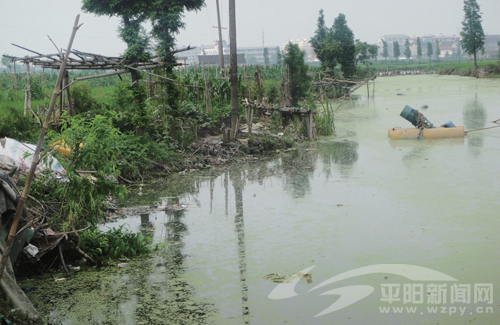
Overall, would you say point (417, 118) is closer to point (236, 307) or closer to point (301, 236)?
point (301, 236)

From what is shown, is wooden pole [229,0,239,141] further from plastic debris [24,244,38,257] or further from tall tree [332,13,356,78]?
tall tree [332,13,356,78]

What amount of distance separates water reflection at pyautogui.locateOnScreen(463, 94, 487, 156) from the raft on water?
10.6 inches

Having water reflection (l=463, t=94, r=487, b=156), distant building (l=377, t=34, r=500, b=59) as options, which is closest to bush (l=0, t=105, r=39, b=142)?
water reflection (l=463, t=94, r=487, b=156)

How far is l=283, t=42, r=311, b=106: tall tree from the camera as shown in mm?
13070

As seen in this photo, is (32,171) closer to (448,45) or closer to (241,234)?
(241,234)

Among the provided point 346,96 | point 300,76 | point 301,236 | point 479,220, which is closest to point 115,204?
point 301,236

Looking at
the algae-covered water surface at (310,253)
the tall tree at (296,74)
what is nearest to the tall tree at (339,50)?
the tall tree at (296,74)

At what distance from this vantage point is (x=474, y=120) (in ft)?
41.3

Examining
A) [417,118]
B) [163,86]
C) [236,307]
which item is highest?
[163,86]

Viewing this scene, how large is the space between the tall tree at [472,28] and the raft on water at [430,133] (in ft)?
101

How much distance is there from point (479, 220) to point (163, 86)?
6.18m

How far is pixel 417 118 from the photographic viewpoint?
10398mm

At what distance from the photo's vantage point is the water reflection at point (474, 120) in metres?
9.38

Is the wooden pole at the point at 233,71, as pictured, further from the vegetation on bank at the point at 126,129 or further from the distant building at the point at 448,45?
the distant building at the point at 448,45
